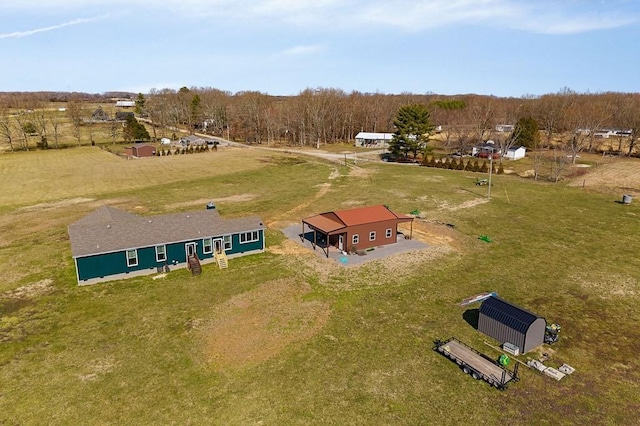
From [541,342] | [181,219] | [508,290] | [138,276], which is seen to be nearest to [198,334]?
[138,276]

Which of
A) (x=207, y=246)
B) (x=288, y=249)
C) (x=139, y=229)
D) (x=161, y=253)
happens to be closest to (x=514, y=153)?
(x=288, y=249)

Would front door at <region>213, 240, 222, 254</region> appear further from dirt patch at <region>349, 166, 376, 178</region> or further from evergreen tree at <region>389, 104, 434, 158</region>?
evergreen tree at <region>389, 104, 434, 158</region>

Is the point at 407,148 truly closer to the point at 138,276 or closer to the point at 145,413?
the point at 138,276

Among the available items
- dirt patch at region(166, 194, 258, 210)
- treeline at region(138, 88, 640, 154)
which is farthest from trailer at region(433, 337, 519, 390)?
treeline at region(138, 88, 640, 154)

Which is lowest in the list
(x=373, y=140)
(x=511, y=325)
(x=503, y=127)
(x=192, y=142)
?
(x=511, y=325)

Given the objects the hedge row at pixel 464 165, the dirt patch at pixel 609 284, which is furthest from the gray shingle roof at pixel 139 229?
the hedge row at pixel 464 165

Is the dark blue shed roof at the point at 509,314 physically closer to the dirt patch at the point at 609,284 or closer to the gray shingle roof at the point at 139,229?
the dirt patch at the point at 609,284

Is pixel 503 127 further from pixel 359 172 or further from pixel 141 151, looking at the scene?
pixel 141 151
